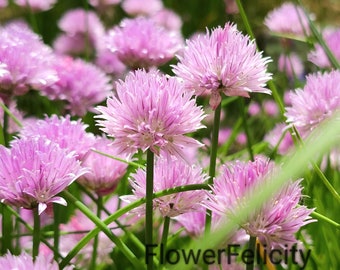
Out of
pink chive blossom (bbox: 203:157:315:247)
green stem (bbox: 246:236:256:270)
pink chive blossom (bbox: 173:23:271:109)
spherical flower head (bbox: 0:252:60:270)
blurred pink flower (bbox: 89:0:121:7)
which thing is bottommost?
spherical flower head (bbox: 0:252:60:270)

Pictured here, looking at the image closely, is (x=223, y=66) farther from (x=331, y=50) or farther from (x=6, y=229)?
(x=331, y=50)

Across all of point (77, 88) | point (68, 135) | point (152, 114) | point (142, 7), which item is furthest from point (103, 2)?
point (152, 114)

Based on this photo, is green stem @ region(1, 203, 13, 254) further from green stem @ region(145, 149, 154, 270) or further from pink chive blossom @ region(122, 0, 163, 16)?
pink chive blossom @ region(122, 0, 163, 16)

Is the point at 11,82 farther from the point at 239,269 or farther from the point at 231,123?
the point at 231,123

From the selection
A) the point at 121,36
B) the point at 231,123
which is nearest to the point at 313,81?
the point at 121,36

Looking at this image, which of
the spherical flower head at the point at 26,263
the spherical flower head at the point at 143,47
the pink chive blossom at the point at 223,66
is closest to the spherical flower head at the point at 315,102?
the pink chive blossom at the point at 223,66

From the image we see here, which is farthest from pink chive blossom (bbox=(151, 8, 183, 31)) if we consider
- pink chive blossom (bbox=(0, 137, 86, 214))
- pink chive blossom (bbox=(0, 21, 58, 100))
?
pink chive blossom (bbox=(0, 137, 86, 214))

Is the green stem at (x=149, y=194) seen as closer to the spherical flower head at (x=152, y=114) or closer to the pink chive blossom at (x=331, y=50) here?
the spherical flower head at (x=152, y=114)
